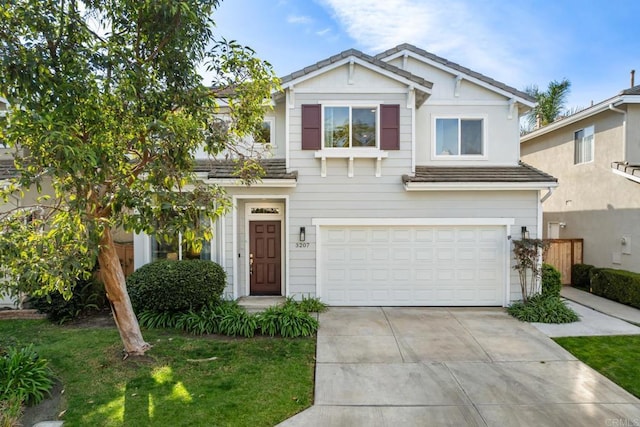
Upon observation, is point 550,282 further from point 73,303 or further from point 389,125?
point 73,303

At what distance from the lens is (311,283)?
385 inches

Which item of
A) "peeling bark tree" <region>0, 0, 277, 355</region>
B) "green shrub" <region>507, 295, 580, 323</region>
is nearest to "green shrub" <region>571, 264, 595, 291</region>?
"green shrub" <region>507, 295, 580, 323</region>

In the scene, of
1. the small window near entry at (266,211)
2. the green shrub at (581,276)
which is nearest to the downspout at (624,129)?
the green shrub at (581,276)

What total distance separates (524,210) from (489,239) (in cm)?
122

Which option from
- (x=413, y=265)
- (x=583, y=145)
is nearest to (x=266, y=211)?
(x=413, y=265)

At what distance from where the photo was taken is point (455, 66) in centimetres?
1062

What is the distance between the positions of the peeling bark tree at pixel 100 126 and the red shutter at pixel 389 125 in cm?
467

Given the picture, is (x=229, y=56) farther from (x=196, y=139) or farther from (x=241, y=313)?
(x=241, y=313)

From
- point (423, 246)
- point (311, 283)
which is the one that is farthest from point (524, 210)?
point (311, 283)

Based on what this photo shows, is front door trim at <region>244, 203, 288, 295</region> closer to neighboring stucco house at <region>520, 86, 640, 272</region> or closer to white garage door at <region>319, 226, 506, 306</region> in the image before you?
white garage door at <region>319, 226, 506, 306</region>

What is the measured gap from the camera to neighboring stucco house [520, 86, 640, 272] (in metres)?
11.2

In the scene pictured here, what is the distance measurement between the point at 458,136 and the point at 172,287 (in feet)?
29.2

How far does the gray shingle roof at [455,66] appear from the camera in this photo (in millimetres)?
10375

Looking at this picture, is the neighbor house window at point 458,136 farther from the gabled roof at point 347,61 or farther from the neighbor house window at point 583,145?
the neighbor house window at point 583,145
